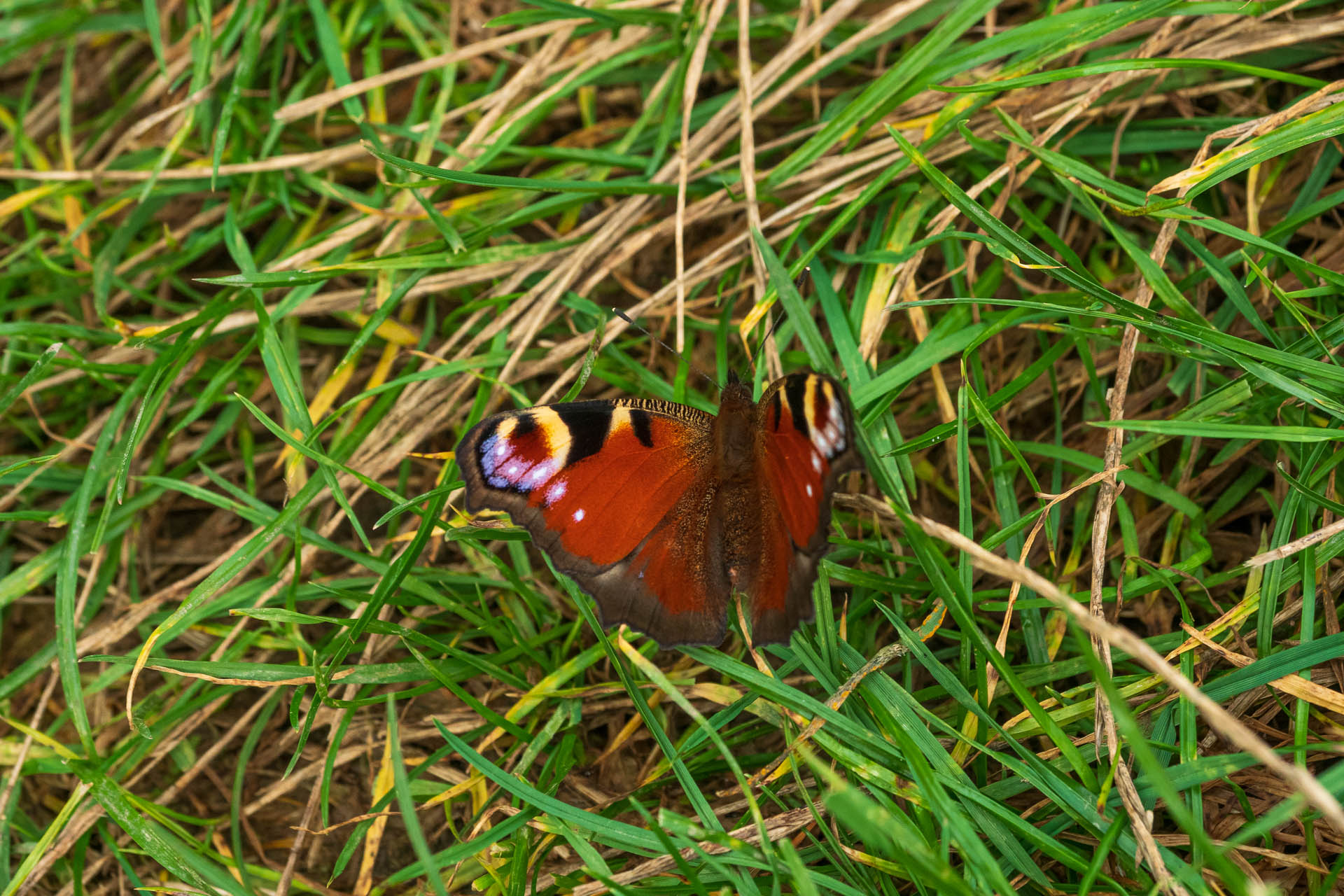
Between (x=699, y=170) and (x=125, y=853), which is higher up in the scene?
(x=699, y=170)

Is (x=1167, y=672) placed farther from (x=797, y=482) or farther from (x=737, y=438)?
(x=737, y=438)

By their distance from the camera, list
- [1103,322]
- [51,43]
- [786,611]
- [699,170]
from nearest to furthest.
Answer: [786,611]
[1103,322]
[699,170]
[51,43]

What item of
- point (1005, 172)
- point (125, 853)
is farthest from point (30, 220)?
point (1005, 172)

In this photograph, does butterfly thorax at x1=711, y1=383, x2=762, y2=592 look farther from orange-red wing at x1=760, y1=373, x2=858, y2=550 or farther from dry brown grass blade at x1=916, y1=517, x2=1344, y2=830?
dry brown grass blade at x1=916, y1=517, x2=1344, y2=830

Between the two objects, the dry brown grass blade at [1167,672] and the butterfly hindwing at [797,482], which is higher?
the butterfly hindwing at [797,482]

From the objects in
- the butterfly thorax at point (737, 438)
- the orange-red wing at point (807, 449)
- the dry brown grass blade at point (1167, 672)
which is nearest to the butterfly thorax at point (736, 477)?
the butterfly thorax at point (737, 438)

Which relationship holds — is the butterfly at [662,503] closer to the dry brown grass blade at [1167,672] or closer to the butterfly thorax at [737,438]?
the butterfly thorax at [737,438]

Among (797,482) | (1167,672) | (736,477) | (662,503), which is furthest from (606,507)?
(1167,672)

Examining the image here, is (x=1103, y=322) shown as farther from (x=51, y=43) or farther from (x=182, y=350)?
(x=51, y=43)
